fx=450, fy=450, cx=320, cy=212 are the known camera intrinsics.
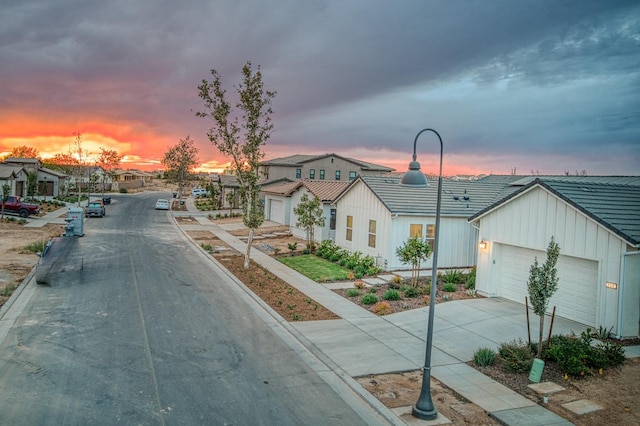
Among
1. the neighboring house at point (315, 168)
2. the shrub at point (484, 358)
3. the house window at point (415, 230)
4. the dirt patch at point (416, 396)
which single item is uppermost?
the neighboring house at point (315, 168)

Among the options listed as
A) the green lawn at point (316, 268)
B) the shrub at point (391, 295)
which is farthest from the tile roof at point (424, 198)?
the shrub at point (391, 295)


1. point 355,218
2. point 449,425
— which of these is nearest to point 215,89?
point 355,218

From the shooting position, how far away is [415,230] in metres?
23.9

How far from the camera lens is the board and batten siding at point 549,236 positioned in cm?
1368

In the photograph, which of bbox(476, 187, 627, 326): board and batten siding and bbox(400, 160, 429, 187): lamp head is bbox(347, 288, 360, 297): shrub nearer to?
bbox(476, 187, 627, 326): board and batten siding

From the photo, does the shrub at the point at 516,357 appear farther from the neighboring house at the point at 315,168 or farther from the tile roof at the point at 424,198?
the neighboring house at the point at 315,168

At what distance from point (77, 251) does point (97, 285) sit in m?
9.35

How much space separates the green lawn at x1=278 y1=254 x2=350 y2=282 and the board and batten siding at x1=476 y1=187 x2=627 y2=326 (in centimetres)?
673

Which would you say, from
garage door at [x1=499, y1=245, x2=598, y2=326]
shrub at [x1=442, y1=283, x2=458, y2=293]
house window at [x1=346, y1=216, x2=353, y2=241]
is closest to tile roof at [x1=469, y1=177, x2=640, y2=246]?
garage door at [x1=499, y1=245, x2=598, y2=326]

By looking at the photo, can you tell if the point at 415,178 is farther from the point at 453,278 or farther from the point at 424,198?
the point at 424,198

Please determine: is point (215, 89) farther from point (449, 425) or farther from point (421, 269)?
point (449, 425)

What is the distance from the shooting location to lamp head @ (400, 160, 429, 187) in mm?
9281

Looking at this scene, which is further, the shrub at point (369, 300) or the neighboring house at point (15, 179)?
the neighboring house at point (15, 179)

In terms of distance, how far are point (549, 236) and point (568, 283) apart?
170 cm
